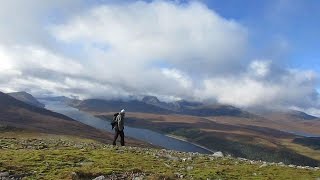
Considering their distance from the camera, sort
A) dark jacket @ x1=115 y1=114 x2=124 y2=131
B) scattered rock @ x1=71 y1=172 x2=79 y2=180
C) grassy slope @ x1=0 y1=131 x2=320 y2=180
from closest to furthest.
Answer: scattered rock @ x1=71 y1=172 x2=79 y2=180 → grassy slope @ x1=0 y1=131 x2=320 y2=180 → dark jacket @ x1=115 y1=114 x2=124 y2=131

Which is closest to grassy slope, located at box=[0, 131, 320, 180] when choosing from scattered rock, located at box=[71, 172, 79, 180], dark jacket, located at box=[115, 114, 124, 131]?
scattered rock, located at box=[71, 172, 79, 180]

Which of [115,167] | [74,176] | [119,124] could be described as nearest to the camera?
[74,176]

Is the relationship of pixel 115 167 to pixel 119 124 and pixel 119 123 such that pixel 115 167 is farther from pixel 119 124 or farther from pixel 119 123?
pixel 119 123

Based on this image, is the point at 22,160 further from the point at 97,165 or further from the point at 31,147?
the point at 31,147

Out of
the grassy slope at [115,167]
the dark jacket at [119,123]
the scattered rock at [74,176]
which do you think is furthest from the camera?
the dark jacket at [119,123]

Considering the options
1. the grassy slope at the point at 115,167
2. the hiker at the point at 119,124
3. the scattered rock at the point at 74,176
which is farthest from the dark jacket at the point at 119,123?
the scattered rock at the point at 74,176

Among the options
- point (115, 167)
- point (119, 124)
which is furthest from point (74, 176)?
point (119, 124)

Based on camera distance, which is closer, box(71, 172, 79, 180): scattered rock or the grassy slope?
box(71, 172, 79, 180): scattered rock

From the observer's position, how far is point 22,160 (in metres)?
28.1

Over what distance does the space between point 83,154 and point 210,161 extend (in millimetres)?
10825

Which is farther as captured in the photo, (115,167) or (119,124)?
(119,124)

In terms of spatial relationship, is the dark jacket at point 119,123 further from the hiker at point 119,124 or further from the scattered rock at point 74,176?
the scattered rock at point 74,176

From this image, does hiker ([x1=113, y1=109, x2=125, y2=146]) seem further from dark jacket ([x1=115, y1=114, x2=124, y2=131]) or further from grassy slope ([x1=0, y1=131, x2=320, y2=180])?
grassy slope ([x1=0, y1=131, x2=320, y2=180])

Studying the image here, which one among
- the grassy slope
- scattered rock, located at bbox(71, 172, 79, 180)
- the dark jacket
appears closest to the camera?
scattered rock, located at bbox(71, 172, 79, 180)
